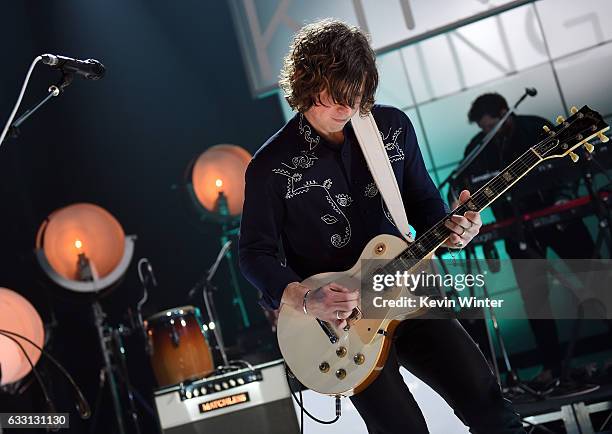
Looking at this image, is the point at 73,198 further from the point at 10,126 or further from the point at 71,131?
the point at 10,126

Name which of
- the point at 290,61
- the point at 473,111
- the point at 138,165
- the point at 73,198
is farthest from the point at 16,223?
the point at 290,61

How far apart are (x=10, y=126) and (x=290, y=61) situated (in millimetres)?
1564

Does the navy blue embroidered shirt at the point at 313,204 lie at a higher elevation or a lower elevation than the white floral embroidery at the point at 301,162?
lower

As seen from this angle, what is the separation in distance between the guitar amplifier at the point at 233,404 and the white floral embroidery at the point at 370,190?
1431 millimetres

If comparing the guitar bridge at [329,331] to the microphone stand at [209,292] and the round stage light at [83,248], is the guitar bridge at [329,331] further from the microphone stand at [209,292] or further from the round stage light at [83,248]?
the round stage light at [83,248]

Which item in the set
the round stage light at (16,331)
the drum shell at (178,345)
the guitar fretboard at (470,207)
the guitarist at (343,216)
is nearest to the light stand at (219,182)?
the drum shell at (178,345)

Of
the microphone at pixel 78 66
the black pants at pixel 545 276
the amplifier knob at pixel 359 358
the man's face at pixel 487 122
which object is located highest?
the microphone at pixel 78 66

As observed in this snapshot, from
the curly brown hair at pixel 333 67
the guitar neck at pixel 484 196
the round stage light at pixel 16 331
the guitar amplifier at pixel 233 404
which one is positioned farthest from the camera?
the round stage light at pixel 16 331

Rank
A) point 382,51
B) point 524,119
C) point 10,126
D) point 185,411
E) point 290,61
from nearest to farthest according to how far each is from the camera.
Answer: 1. point 290,61
2. point 10,126
3. point 185,411
4. point 524,119
5. point 382,51

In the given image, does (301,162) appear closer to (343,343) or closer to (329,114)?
(329,114)

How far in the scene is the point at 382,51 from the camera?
6.09 meters

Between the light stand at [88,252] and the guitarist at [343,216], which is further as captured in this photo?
the light stand at [88,252]

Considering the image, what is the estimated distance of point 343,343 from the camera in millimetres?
2770

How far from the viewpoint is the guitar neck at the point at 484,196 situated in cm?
269
